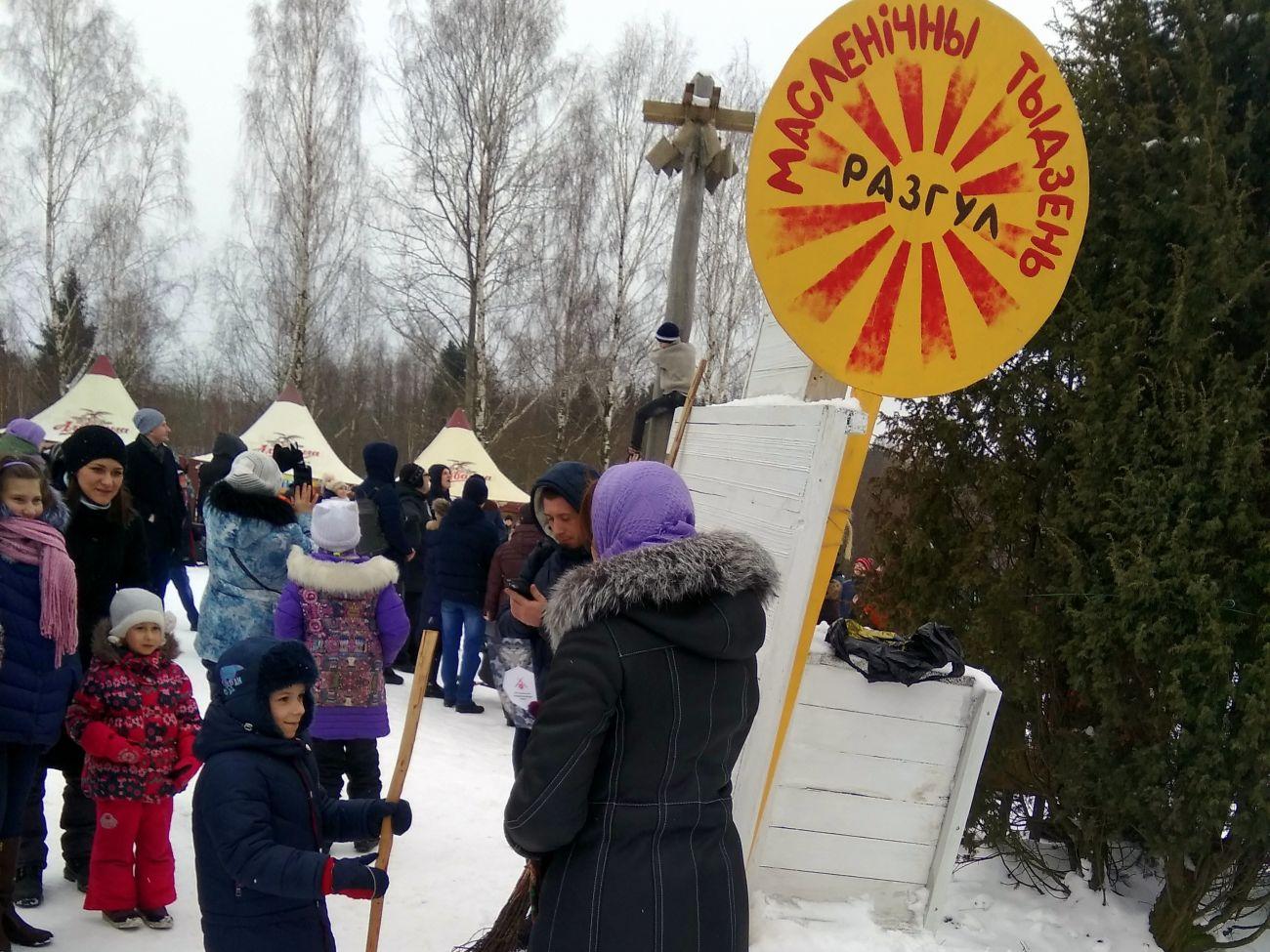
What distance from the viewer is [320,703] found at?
158 inches

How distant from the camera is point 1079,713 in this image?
4.20 metres

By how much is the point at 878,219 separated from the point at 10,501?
2.85 m

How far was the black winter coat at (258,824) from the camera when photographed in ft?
7.51

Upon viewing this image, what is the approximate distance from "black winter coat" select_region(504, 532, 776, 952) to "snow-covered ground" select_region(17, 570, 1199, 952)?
63.5 inches

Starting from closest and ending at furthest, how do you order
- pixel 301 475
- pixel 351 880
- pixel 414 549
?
pixel 351 880 → pixel 301 475 → pixel 414 549

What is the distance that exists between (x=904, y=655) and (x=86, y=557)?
307 cm

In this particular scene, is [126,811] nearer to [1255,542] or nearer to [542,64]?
[1255,542]

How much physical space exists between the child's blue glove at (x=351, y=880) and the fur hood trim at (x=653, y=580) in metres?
0.91

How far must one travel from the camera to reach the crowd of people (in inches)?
70.8

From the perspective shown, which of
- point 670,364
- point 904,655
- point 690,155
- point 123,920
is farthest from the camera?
point 690,155

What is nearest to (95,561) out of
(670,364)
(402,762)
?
(402,762)

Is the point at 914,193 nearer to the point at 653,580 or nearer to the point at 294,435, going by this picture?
the point at 653,580

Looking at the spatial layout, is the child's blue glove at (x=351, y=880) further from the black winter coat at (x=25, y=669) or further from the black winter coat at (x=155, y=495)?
the black winter coat at (x=155, y=495)

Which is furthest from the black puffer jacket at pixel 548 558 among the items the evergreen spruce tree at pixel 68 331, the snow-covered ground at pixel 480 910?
the evergreen spruce tree at pixel 68 331
